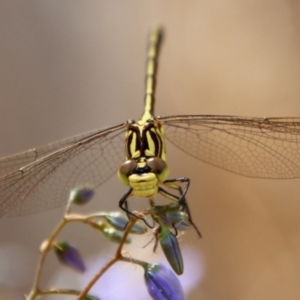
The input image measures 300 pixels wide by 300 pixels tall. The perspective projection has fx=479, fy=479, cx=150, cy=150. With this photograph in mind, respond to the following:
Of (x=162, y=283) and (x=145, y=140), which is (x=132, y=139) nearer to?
(x=145, y=140)

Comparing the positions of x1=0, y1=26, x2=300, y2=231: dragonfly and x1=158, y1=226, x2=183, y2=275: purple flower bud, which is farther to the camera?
x1=0, y1=26, x2=300, y2=231: dragonfly

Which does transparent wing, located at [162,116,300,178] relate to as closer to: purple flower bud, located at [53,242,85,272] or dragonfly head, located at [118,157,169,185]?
dragonfly head, located at [118,157,169,185]

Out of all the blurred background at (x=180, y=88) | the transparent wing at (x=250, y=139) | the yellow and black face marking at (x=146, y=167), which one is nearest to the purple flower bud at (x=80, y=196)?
the yellow and black face marking at (x=146, y=167)

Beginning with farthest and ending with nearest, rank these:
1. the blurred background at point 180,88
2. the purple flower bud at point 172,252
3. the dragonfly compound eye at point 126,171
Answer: the blurred background at point 180,88, the dragonfly compound eye at point 126,171, the purple flower bud at point 172,252

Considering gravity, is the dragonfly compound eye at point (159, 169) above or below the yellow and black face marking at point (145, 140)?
below

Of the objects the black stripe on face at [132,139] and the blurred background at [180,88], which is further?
the blurred background at [180,88]

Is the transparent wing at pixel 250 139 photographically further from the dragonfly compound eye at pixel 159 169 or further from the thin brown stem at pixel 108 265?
the thin brown stem at pixel 108 265

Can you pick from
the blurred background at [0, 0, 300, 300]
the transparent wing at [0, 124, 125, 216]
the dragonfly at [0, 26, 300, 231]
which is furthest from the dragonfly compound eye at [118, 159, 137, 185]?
the blurred background at [0, 0, 300, 300]
